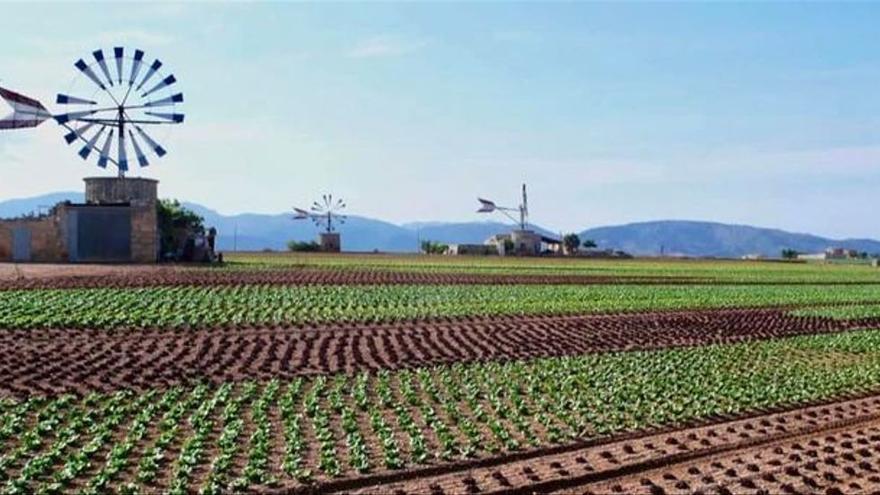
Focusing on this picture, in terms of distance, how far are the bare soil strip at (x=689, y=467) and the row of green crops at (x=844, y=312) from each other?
18772 mm

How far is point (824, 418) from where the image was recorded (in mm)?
14945

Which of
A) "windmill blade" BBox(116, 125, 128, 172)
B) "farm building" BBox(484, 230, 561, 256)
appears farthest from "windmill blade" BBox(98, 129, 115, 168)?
"farm building" BBox(484, 230, 561, 256)

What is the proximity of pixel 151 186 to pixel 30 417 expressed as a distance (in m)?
46.3

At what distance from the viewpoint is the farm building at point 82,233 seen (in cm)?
5281

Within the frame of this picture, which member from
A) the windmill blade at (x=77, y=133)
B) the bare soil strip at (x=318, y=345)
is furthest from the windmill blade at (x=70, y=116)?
the bare soil strip at (x=318, y=345)

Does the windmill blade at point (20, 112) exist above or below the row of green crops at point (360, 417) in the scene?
above

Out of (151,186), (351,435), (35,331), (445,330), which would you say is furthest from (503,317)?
(151,186)

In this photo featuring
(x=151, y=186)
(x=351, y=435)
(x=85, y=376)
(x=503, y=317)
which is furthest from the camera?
(x=151, y=186)

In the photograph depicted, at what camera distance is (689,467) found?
11820 millimetres

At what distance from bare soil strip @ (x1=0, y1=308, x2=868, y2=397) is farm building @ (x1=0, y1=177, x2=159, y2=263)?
30161 millimetres

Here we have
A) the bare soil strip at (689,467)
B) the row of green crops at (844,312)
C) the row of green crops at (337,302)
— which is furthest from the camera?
the row of green crops at (844,312)

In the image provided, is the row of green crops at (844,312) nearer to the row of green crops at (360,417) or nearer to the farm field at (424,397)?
the farm field at (424,397)

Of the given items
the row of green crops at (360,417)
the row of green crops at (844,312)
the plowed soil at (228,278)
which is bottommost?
the row of green crops at (360,417)

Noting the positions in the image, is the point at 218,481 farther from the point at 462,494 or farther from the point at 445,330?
the point at 445,330
